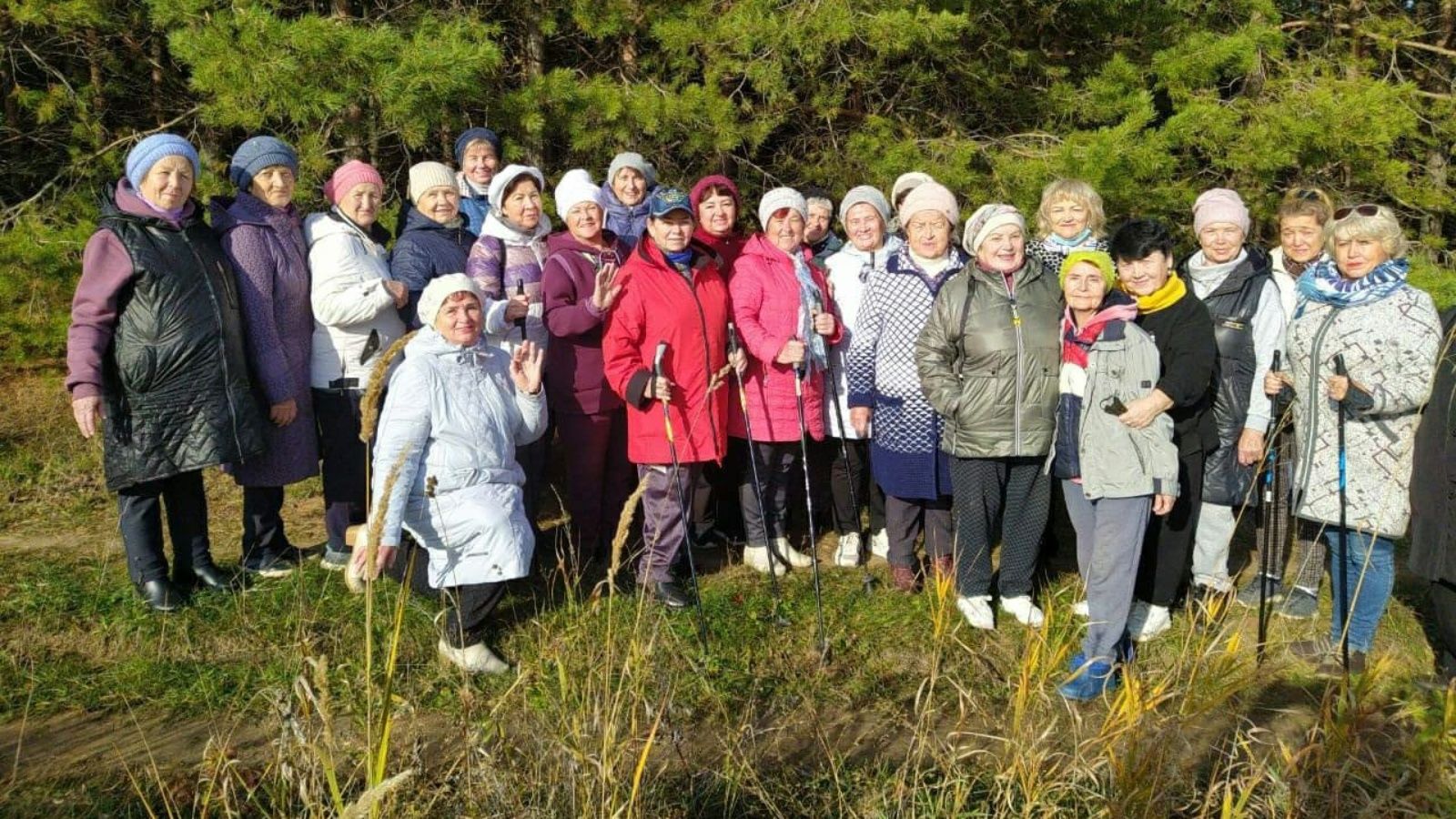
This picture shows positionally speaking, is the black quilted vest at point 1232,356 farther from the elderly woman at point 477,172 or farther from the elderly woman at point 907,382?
the elderly woman at point 477,172

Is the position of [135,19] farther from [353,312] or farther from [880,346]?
[880,346]

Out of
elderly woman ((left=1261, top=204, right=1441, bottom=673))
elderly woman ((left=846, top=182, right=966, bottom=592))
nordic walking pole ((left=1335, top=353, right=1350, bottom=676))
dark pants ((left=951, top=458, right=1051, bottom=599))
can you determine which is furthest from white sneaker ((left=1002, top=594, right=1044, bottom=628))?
nordic walking pole ((left=1335, top=353, right=1350, bottom=676))

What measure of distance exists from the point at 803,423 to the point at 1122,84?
13.1 ft

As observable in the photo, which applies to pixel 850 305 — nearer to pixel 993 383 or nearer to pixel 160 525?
pixel 993 383

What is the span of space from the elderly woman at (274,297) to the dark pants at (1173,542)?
371 cm

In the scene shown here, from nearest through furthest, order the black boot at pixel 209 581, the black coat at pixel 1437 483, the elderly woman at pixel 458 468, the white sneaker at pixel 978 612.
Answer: the black coat at pixel 1437 483 < the elderly woman at pixel 458 468 < the white sneaker at pixel 978 612 < the black boot at pixel 209 581

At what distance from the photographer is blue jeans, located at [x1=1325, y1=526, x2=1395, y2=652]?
388 centimetres

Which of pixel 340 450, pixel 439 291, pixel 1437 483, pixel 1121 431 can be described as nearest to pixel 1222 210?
pixel 1121 431

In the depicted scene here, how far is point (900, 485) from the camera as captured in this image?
4.54m

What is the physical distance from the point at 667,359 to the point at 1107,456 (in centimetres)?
187

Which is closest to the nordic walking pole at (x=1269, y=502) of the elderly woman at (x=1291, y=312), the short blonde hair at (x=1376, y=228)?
the elderly woman at (x=1291, y=312)

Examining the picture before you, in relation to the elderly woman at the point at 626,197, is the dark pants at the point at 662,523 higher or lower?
lower

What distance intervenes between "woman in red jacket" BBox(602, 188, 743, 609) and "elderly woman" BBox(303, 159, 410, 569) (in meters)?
1.02

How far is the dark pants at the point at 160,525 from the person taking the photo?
4074 millimetres
